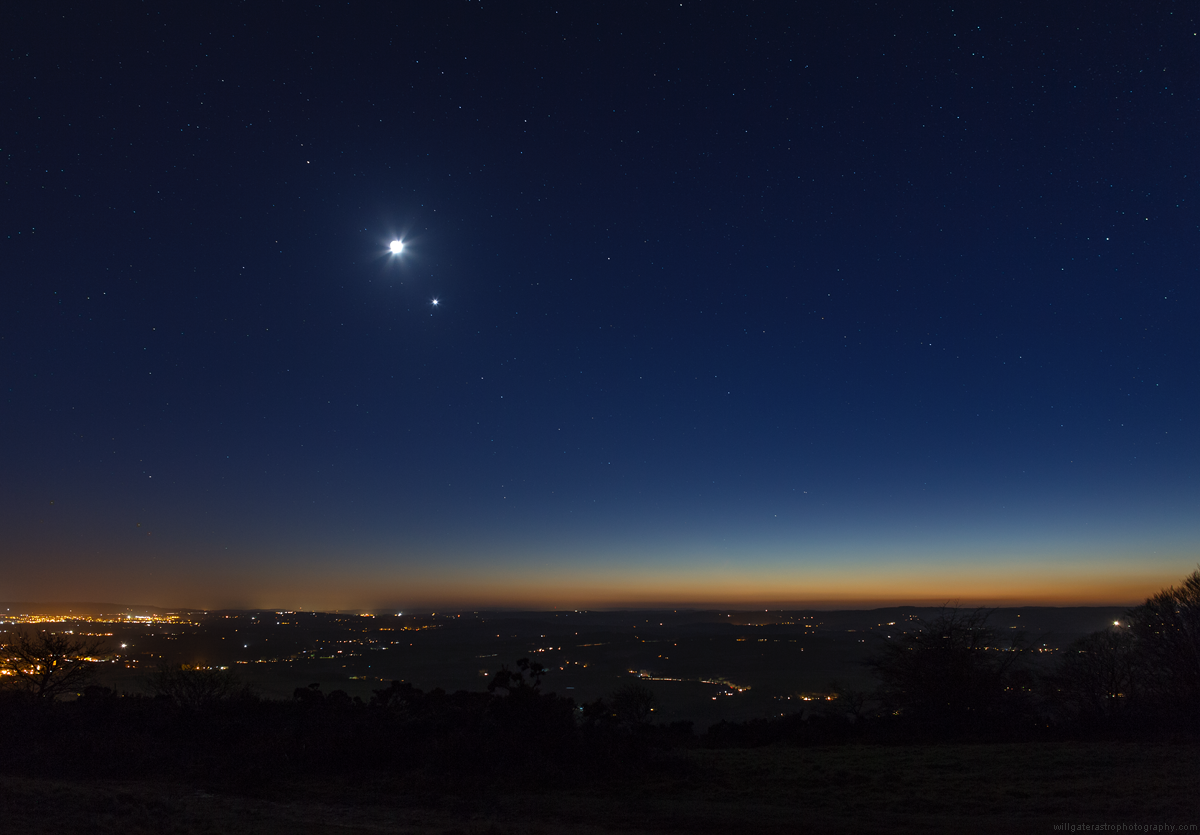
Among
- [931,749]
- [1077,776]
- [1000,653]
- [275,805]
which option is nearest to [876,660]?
[1000,653]

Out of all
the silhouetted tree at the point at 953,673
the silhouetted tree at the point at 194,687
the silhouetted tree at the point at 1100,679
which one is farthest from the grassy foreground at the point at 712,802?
the silhouetted tree at the point at 953,673

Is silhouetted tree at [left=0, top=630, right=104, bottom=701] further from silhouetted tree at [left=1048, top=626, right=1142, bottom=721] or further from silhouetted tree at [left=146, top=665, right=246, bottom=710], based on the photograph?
silhouetted tree at [left=1048, top=626, right=1142, bottom=721]

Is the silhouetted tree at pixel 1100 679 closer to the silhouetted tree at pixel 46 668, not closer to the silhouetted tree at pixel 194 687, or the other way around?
the silhouetted tree at pixel 194 687

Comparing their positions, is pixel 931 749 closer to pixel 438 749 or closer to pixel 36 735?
pixel 438 749

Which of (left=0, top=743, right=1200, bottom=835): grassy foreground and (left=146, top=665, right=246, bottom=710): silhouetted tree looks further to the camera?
(left=146, top=665, right=246, bottom=710): silhouetted tree

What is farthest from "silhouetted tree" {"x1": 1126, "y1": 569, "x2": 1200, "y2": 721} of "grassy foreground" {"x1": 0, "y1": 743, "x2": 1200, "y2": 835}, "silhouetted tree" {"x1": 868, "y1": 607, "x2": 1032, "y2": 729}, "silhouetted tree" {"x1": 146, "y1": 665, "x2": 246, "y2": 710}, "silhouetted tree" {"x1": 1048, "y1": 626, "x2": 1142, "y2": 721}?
"silhouetted tree" {"x1": 146, "y1": 665, "x2": 246, "y2": 710}

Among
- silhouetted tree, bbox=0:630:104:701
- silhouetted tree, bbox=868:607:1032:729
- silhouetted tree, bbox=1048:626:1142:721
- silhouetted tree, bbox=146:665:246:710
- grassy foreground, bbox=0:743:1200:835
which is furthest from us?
silhouetted tree, bbox=868:607:1032:729
